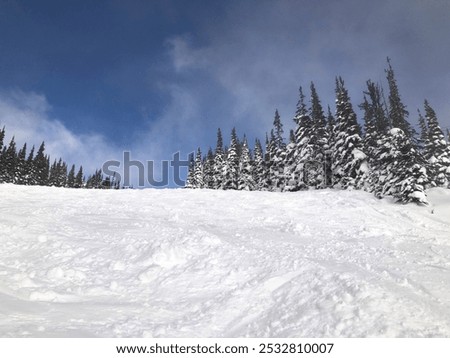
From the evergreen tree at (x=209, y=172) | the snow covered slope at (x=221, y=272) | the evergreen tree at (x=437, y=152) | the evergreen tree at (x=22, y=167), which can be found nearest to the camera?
the snow covered slope at (x=221, y=272)

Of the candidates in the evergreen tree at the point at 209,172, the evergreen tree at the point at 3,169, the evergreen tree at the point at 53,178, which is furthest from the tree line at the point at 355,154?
the evergreen tree at the point at 53,178

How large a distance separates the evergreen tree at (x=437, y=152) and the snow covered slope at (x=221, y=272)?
22009 millimetres

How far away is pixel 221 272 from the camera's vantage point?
945cm

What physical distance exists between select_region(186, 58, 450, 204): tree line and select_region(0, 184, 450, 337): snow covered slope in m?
5.25

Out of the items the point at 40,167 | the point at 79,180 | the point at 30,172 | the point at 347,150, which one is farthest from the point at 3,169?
the point at 347,150

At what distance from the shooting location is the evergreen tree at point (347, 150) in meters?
31.0

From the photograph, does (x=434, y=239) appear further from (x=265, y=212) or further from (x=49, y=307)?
(x=49, y=307)

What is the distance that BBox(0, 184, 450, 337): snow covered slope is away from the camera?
20.7ft

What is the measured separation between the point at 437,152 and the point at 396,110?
1362 cm

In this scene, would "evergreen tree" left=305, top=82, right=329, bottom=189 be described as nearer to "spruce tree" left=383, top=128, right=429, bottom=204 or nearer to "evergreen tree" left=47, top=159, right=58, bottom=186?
"spruce tree" left=383, top=128, right=429, bottom=204

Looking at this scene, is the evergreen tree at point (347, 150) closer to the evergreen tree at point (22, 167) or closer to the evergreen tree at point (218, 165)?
the evergreen tree at point (218, 165)

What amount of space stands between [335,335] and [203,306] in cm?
331

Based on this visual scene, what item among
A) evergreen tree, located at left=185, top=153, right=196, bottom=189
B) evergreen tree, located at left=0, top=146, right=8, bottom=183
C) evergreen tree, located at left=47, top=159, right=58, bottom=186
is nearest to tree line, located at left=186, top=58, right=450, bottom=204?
evergreen tree, located at left=185, top=153, right=196, bottom=189

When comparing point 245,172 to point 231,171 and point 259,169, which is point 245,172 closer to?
point 231,171
